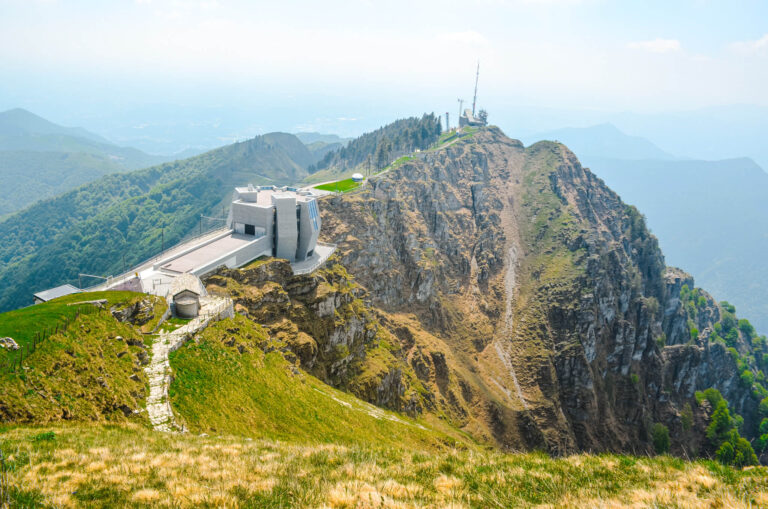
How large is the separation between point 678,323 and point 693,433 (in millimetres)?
51773

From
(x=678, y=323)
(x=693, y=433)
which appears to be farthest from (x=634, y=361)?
(x=678, y=323)

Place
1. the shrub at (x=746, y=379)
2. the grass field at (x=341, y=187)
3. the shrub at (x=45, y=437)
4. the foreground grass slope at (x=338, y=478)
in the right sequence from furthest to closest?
the shrub at (x=746, y=379), the grass field at (x=341, y=187), the shrub at (x=45, y=437), the foreground grass slope at (x=338, y=478)

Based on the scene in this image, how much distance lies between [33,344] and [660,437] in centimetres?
12674

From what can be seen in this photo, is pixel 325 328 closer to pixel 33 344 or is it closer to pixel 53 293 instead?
pixel 53 293

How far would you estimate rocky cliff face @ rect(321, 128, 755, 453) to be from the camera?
88.2 m

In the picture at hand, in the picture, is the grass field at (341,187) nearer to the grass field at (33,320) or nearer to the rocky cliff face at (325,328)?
the rocky cliff face at (325,328)

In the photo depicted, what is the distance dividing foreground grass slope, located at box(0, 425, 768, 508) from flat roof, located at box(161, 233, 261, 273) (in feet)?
114

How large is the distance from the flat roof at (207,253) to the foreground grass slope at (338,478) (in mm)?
34706

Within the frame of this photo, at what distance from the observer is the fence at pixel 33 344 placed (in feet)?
55.5

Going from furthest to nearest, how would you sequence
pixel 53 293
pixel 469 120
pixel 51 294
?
pixel 469 120 → pixel 53 293 → pixel 51 294

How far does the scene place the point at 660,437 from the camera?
10262 centimetres

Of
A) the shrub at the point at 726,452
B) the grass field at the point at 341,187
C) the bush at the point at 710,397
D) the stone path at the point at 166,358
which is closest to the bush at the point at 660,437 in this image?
the shrub at the point at 726,452

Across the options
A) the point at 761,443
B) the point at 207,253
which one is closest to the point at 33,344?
the point at 207,253

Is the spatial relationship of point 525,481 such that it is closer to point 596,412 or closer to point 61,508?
point 61,508
